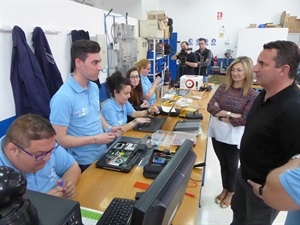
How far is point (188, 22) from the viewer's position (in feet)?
26.8

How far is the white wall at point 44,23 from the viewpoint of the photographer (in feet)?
6.79

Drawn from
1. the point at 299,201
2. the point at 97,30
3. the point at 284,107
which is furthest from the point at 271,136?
the point at 97,30

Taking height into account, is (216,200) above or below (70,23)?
below

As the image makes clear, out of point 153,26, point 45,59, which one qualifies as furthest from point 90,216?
point 153,26

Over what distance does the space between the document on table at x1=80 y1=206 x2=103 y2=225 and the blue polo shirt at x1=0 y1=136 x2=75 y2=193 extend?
26cm

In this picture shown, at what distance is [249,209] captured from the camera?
1.52 m

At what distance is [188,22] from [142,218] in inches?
336

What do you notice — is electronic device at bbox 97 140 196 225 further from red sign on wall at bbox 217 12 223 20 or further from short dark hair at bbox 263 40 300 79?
red sign on wall at bbox 217 12 223 20

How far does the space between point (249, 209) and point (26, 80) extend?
2.11 meters

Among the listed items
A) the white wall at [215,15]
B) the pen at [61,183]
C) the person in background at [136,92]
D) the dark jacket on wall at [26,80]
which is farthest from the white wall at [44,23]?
the white wall at [215,15]

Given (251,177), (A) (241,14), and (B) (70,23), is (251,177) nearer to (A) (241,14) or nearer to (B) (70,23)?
(B) (70,23)

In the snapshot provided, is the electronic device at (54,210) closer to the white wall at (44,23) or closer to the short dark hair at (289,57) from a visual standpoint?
the short dark hair at (289,57)

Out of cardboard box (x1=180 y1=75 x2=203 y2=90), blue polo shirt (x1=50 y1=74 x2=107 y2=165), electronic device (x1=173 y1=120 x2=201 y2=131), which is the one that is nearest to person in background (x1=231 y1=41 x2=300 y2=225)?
electronic device (x1=173 y1=120 x2=201 y2=131)

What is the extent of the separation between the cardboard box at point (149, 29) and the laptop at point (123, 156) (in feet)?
13.2
